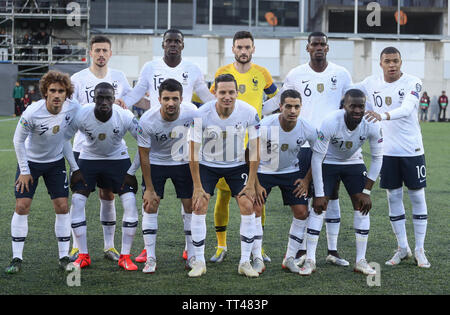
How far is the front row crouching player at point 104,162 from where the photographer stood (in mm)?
6031

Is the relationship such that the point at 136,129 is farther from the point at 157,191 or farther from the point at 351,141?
the point at 351,141

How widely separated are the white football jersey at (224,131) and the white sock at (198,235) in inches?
21.8

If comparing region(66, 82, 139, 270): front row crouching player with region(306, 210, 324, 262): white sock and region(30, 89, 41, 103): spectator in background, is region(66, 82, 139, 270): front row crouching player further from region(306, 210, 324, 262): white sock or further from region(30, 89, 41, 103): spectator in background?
region(30, 89, 41, 103): spectator in background

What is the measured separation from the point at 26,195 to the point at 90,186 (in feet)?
2.09

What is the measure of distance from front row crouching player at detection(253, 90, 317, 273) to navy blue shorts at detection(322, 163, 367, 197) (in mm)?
187

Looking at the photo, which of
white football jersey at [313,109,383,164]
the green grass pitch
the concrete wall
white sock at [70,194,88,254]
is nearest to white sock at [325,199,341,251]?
the green grass pitch

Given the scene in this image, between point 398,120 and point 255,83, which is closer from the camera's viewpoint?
point 398,120

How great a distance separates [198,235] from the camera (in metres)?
5.88

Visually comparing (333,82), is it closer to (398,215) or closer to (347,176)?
(347,176)

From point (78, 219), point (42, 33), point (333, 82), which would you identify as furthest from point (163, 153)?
point (42, 33)

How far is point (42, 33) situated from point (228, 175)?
1279 inches

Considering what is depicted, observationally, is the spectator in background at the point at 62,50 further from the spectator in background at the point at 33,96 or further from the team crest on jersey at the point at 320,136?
the team crest on jersey at the point at 320,136

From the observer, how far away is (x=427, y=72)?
1468 inches
